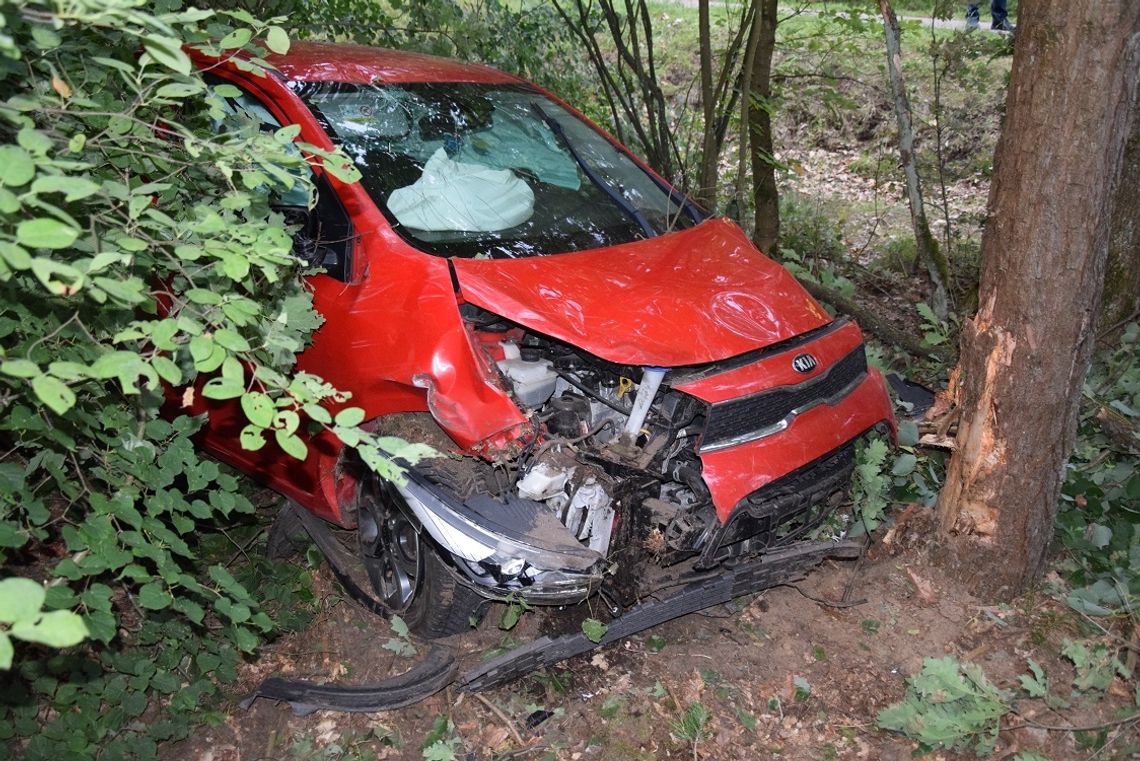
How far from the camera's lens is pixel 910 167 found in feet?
18.4

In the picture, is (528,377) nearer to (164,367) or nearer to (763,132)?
(164,367)

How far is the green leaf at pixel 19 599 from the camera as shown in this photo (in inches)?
57.1

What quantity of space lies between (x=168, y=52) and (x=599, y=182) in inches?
103

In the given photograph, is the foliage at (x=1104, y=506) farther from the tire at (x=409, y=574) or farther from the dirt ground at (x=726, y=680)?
the tire at (x=409, y=574)

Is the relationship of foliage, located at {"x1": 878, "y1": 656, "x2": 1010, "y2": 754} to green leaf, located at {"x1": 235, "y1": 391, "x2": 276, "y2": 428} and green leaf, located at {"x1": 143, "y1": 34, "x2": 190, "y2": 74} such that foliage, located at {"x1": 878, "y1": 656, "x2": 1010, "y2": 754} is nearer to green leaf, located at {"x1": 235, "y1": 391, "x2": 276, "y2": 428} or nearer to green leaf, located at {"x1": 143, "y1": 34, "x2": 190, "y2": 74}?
green leaf, located at {"x1": 235, "y1": 391, "x2": 276, "y2": 428}

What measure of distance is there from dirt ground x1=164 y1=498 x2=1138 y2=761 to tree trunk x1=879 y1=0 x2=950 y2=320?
8.12 ft

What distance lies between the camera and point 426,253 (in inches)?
134

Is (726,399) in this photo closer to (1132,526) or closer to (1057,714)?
(1057,714)

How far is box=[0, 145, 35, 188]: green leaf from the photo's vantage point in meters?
1.74

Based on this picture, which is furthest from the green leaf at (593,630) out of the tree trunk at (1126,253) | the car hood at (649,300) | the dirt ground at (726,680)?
the tree trunk at (1126,253)

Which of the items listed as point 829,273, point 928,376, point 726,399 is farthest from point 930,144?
point 726,399

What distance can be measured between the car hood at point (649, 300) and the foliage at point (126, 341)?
0.74m

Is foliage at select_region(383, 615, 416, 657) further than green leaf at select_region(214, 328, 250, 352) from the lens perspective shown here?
Yes

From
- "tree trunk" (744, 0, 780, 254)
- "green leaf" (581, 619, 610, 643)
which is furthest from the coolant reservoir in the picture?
"tree trunk" (744, 0, 780, 254)
